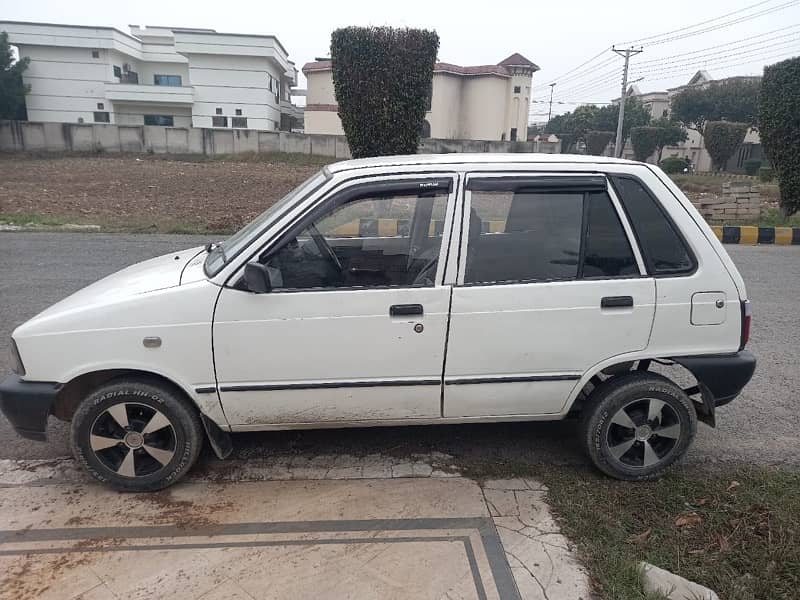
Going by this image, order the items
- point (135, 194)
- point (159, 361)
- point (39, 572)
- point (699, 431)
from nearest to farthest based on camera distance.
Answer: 1. point (39, 572)
2. point (159, 361)
3. point (699, 431)
4. point (135, 194)

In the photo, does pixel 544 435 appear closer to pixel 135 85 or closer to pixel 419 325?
pixel 419 325

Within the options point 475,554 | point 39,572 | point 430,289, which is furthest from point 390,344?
point 39,572

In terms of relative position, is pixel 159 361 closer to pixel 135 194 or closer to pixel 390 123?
pixel 390 123

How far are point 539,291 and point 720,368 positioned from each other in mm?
1144

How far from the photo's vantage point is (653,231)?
3240 mm

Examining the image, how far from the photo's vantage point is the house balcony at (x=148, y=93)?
46.3 m

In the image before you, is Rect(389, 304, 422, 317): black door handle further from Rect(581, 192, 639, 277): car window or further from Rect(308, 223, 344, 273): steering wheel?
Rect(581, 192, 639, 277): car window

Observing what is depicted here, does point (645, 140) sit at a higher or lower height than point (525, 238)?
higher

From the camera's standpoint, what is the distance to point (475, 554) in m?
2.75

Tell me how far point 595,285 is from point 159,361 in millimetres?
2349

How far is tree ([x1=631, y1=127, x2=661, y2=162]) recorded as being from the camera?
45.2 m

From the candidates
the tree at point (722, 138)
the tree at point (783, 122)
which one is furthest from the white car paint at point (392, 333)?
the tree at point (722, 138)

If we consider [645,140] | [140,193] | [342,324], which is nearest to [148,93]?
[140,193]

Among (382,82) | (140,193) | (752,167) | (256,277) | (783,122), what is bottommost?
(140,193)
